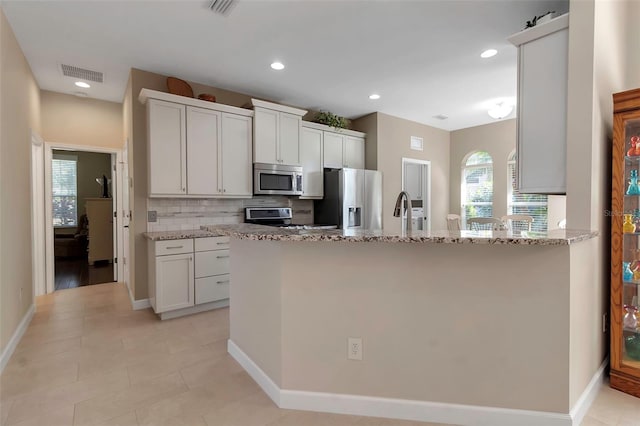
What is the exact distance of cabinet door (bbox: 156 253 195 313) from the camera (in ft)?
10.6

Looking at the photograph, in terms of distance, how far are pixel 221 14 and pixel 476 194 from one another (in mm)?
5552

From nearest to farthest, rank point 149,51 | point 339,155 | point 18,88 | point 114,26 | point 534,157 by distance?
point 534,157 < point 114,26 < point 18,88 < point 149,51 < point 339,155

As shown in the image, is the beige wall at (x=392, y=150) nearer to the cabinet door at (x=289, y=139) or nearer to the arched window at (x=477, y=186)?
the arched window at (x=477, y=186)

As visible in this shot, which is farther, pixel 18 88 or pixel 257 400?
pixel 18 88

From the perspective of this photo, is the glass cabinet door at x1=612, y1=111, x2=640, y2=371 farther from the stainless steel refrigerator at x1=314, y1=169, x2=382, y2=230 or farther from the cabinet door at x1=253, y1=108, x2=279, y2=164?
the cabinet door at x1=253, y1=108, x2=279, y2=164

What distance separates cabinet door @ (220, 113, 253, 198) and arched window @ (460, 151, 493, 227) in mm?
4488

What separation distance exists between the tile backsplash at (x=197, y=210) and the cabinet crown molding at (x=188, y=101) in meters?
1.11

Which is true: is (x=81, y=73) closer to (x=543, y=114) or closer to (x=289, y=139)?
(x=289, y=139)

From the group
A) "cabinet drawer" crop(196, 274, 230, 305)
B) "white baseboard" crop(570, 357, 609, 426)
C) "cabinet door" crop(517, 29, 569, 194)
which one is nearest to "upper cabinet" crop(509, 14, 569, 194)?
"cabinet door" crop(517, 29, 569, 194)

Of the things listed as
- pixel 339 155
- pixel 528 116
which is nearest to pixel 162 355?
pixel 528 116

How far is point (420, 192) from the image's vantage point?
619cm

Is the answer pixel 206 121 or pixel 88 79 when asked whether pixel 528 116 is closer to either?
pixel 206 121

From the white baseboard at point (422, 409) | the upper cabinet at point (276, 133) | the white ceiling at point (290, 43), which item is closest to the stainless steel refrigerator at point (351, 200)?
the upper cabinet at point (276, 133)

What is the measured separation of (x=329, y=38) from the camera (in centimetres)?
292
